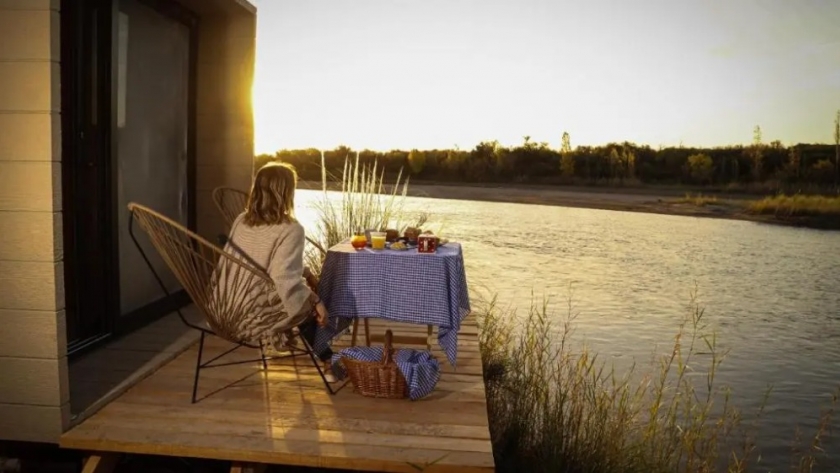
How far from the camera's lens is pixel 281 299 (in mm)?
3230

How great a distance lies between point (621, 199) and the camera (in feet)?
87.6

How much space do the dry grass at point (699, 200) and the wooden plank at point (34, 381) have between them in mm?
23767

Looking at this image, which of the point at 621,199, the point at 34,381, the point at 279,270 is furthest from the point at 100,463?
the point at 621,199

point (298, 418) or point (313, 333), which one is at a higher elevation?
point (313, 333)

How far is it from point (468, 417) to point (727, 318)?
6.82m

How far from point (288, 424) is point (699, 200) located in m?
23.5

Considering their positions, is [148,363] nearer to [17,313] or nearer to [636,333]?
[17,313]

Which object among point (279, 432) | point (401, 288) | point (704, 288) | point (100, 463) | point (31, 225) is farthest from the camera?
point (704, 288)

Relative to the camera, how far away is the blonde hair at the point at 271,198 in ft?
11.0

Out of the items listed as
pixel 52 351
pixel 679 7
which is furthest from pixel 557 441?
pixel 679 7

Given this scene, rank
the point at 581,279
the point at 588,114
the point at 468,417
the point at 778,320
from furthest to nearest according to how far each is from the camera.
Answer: the point at 588,114 → the point at 581,279 → the point at 778,320 → the point at 468,417

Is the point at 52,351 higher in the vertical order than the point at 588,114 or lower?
lower

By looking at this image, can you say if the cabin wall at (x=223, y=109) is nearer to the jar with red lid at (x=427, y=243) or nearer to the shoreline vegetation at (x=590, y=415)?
the shoreline vegetation at (x=590, y=415)

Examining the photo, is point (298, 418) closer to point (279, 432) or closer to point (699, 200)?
point (279, 432)
